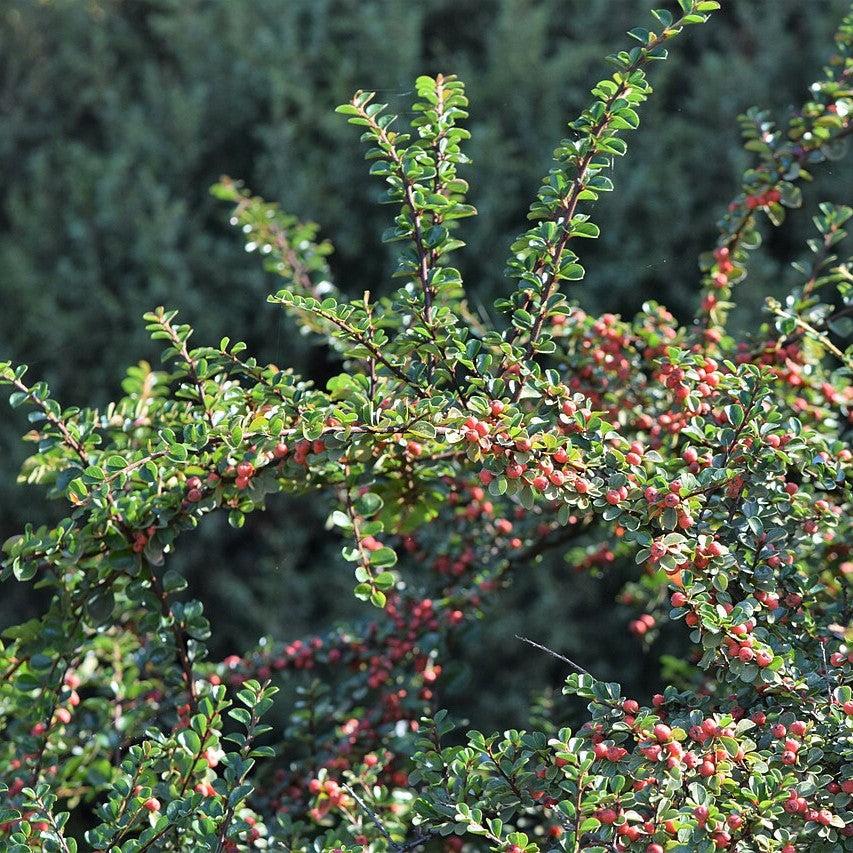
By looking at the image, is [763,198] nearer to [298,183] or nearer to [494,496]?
[494,496]

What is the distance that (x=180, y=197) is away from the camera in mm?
3842

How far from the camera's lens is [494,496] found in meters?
1.27

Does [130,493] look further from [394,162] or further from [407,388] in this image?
[394,162]

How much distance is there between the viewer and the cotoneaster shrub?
1.15 metres

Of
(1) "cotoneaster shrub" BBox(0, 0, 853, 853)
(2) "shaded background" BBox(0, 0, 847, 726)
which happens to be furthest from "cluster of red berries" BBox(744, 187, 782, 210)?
(2) "shaded background" BBox(0, 0, 847, 726)

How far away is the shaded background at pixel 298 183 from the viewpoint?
349cm

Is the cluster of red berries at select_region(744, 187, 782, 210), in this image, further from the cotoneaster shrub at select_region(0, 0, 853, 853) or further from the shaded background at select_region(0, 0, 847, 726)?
the shaded background at select_region(0, 0, 847, 726)

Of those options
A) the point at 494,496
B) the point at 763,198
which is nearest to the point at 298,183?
the point at 763,198

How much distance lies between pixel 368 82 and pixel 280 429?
2806 millimetres

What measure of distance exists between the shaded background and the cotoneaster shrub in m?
1.84

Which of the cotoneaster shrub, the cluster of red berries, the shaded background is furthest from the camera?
the shaded background

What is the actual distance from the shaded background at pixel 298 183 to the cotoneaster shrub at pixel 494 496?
1837mm

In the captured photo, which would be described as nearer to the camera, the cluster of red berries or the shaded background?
the cluster of red berries

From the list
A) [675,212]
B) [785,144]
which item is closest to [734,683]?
[785,144]
